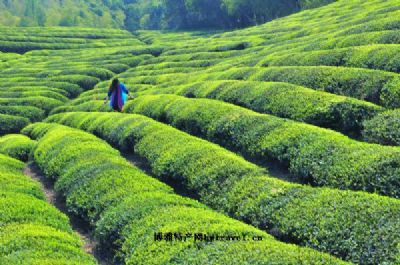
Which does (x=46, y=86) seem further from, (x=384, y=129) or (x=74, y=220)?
(x=384, y=129)

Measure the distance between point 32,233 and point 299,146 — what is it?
12.3 metres

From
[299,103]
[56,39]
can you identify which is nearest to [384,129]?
[299,103]

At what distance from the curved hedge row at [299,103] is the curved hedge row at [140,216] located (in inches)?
386

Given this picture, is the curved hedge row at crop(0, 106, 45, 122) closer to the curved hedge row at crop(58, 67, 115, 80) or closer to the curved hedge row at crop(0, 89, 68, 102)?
the curved hedge row at crop(0, 89, 68, 102)

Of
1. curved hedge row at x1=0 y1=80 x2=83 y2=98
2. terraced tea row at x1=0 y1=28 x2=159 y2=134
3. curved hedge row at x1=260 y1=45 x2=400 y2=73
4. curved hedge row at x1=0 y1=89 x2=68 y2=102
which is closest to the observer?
curved hedge row at x1=260 y1=45 x2=400 y2=73

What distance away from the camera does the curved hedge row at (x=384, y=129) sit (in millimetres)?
20484

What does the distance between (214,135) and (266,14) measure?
107m

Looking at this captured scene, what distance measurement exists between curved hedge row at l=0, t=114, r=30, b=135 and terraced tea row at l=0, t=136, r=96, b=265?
2904 centimetres

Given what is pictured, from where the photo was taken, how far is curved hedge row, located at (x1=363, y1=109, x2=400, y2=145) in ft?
67.2

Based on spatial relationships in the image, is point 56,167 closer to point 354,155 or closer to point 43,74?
point 354,155

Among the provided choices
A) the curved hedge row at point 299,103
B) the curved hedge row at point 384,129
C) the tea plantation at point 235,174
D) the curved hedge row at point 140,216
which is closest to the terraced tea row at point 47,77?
the tea plantation at point 235,174

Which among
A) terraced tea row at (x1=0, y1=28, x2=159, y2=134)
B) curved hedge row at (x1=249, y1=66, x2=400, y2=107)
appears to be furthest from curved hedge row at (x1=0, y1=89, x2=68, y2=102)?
curved hedge row at (x1=249, y1=66, x2=400, y2=107)

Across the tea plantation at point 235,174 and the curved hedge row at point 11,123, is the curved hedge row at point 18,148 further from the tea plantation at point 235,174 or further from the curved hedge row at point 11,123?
the curved hedge row at point 11,123

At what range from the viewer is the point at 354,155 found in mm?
18266
